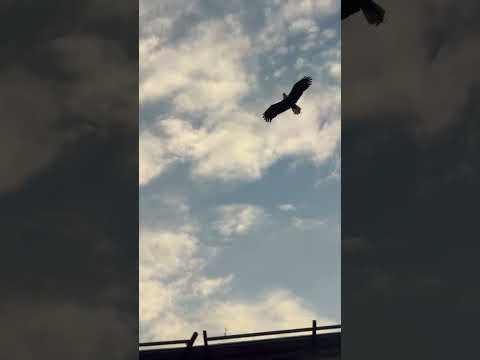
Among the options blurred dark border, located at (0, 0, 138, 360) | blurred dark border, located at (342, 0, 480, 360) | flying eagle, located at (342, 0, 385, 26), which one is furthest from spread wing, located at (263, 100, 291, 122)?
blurred dark border, located at (0, 0, 138, 360)

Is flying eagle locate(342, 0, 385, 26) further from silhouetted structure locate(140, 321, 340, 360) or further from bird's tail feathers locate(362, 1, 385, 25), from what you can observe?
silhouetted structure locate(140, 321, 340, 360)

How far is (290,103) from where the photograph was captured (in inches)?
232

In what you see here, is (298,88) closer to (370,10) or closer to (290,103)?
(290,103)

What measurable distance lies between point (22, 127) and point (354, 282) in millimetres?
2515

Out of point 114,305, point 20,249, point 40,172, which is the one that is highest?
point 40,172

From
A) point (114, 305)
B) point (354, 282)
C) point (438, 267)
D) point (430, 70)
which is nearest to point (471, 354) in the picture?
point (438, 267)

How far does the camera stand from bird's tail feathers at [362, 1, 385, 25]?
4.78 m

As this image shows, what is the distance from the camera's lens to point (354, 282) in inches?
186

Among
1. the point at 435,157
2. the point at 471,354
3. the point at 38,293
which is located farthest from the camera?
the point at 435,157

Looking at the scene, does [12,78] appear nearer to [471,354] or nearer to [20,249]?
[20,249]

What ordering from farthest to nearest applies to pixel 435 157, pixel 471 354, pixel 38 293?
pixel 435 157 < pixel 471 354 < pixel 38 293

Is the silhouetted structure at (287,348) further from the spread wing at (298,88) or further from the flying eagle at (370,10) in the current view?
the flying eagle at (370,10)

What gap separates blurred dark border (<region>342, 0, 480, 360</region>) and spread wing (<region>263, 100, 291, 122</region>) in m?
1.01

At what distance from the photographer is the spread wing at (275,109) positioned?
232 inches
